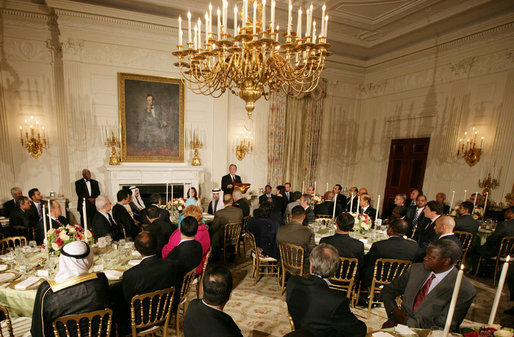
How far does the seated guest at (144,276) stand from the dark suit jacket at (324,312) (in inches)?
53.9

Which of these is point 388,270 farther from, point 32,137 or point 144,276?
point 32,137

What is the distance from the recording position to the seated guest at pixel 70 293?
1.99 m

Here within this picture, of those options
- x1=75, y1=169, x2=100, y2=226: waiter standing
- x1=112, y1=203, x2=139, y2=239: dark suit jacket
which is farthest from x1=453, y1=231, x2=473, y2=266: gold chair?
x1=75, y1=169, x2=100, y2=226: waiter standing

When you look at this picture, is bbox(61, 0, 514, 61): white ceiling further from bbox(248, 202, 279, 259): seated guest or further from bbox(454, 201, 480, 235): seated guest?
bbox(248, 202, 279, 259): seated guest

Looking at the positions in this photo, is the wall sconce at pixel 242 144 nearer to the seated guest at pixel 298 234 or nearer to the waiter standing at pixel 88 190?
the waiter standing at pixel 88 190

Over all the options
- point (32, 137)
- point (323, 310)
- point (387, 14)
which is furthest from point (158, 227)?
point (387, 14)

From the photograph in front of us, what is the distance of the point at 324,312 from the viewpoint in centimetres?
187

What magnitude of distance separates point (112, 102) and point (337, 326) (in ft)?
26.2

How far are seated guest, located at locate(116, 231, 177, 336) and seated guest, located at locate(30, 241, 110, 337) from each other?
22 cm

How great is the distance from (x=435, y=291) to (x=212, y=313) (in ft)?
6.75

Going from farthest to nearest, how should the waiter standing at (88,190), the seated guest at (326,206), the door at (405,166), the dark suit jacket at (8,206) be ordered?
the door at (405,166)
the waiter standing at (88,190)
the seated guest at (326,206)
the dark suit jacket at (8,206)

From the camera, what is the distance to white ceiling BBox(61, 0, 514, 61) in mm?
6137

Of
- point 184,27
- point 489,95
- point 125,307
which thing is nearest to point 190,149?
point 184,27

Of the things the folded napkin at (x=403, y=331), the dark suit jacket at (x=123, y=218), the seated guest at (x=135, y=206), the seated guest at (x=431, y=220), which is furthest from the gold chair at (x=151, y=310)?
the seated guest at (x=431, y=220)
